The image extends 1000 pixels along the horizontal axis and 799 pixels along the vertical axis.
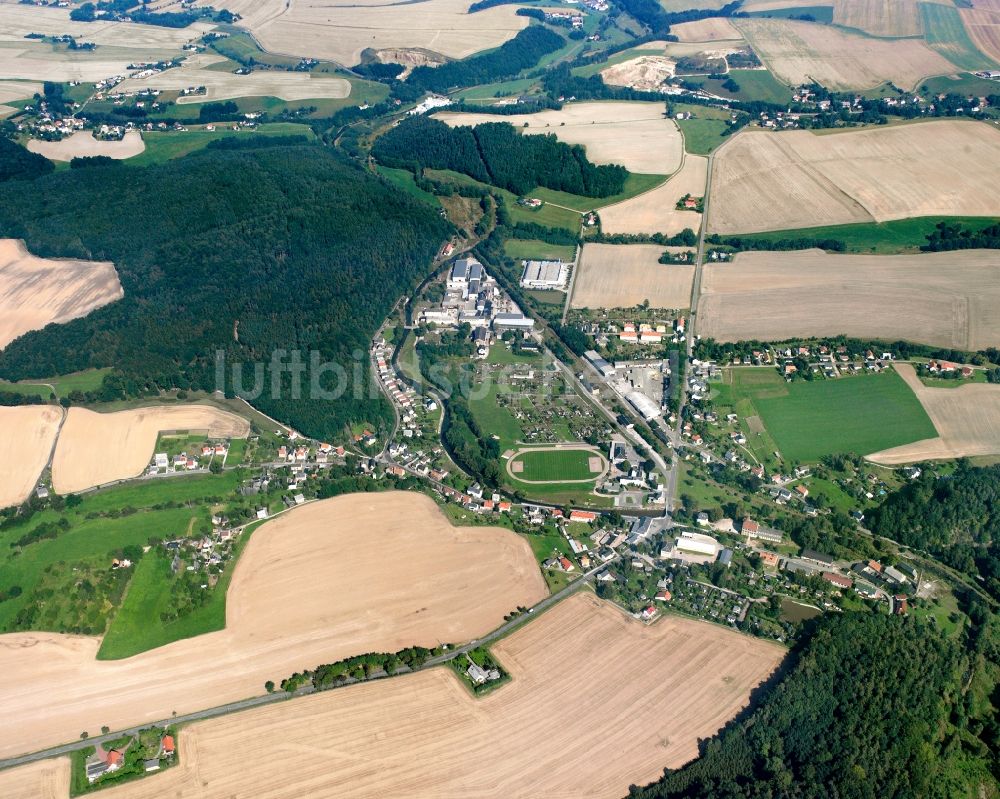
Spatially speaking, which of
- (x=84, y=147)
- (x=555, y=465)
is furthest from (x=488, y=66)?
(x=555, y=465)

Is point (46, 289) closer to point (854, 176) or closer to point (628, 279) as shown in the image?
point (628, 279)

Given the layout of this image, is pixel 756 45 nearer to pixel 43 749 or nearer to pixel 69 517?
pixel 69 517

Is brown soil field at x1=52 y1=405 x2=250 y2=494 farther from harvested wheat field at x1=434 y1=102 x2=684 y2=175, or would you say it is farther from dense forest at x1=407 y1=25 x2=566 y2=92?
dense forest at x1=407 y1=25 x2=566 y2=92

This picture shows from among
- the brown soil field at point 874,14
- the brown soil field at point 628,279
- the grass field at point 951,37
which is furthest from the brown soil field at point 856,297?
the brown soil field at point 874,14

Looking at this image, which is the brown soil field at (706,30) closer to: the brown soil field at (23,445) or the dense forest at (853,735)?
the brown soil field at (23,445)

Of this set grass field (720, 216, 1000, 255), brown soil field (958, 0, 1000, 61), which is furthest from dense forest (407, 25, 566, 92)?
brown soil field (958, 0, 1000, 61)

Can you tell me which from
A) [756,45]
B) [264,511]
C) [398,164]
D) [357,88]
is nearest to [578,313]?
[264,511]
